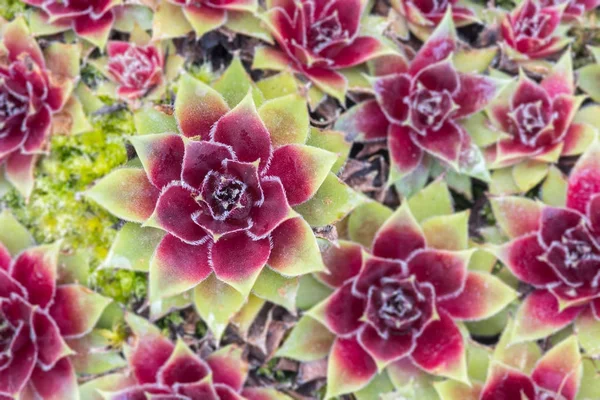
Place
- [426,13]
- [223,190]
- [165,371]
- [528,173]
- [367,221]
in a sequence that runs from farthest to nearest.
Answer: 1. [426,13]
2. [528,173]
3. [367,221]
4. [165,371]
5. [223,190]

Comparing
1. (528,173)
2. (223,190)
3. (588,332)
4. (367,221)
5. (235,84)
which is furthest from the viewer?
(528,173)

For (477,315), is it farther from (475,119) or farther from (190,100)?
(190,100)

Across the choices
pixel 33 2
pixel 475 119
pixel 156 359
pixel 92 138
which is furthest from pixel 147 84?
pixel 475 119

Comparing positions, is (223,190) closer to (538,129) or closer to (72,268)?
(72,268)

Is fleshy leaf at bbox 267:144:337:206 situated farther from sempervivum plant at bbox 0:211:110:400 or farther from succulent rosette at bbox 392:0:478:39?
succulent rosette at bbox 392:0:478:39

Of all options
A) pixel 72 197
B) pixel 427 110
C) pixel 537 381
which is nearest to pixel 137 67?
pixel 72 197

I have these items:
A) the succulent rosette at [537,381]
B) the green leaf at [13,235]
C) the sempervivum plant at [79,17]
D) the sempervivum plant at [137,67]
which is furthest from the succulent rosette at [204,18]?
the succulent rosette at [537,381]
